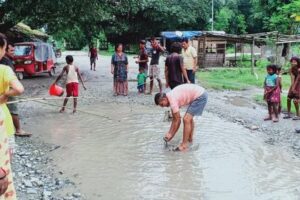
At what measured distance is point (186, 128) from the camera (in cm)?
804

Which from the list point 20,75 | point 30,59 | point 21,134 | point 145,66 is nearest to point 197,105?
point 21,134

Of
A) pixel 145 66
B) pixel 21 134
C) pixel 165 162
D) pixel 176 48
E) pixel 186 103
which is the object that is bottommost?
pixel 165 162

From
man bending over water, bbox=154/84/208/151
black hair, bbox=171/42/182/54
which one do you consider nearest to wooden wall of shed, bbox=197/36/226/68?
black hair, bbox=171/42/182/54

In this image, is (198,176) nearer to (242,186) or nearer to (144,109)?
(242,186)

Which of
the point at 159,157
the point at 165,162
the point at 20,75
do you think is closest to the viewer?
the point at 165,162

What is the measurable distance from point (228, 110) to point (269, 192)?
6532mm

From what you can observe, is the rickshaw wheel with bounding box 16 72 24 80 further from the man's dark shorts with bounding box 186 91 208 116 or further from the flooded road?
the man's dark shorts with bounding box 186 91 208 116

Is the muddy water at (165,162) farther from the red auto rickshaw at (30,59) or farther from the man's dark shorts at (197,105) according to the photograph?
the red auto rickshaw at (30,59)

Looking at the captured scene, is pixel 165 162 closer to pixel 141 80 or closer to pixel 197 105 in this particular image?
pixel 197 105

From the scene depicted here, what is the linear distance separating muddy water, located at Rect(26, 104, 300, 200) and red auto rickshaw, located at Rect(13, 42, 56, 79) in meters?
10.5

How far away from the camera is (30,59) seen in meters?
20.8

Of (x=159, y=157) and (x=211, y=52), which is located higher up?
(x=211, y=52)

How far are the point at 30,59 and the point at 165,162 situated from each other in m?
14.7

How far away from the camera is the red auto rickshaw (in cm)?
2061
